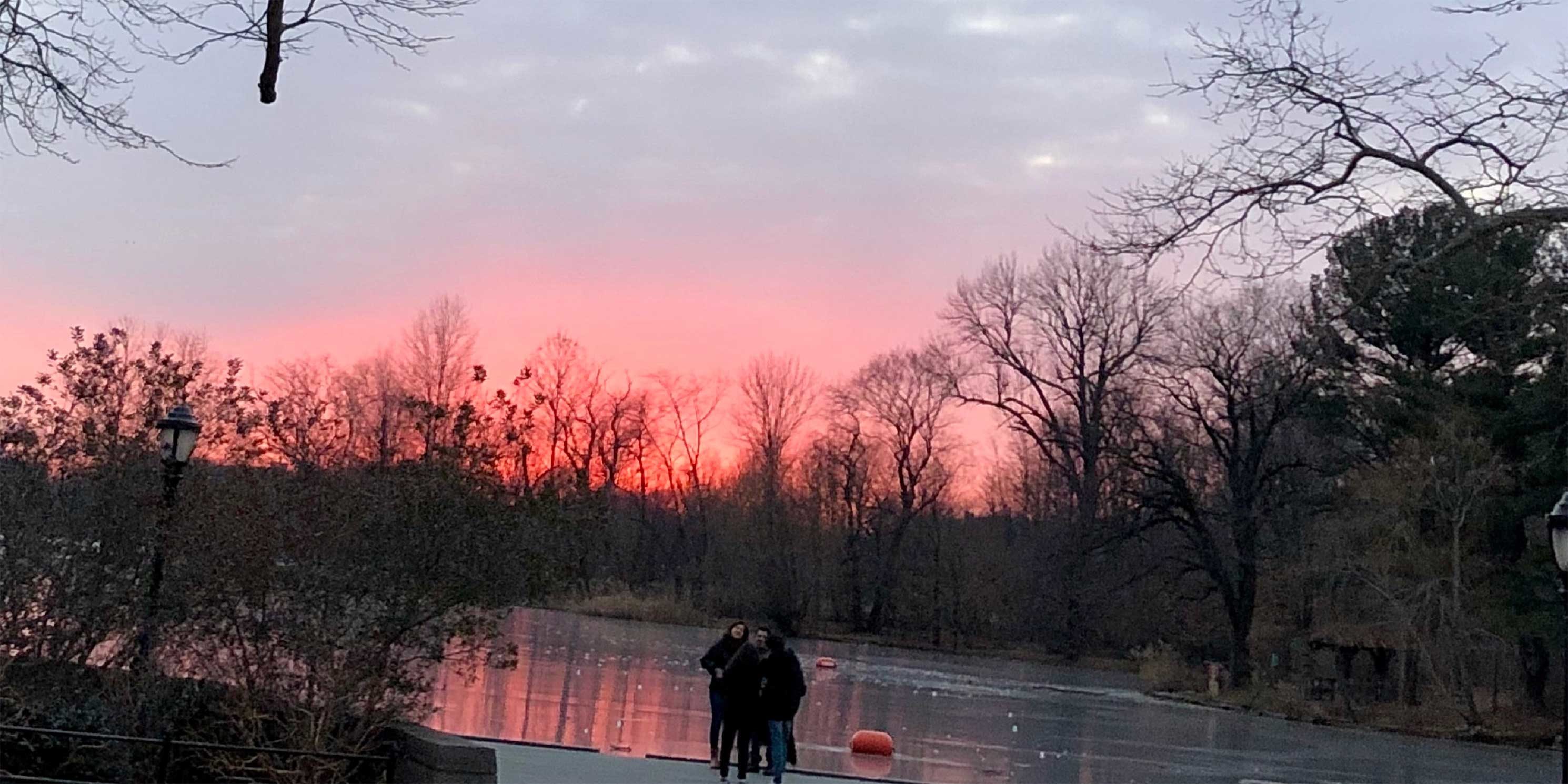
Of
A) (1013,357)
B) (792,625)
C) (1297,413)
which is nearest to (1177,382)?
(1297,413)

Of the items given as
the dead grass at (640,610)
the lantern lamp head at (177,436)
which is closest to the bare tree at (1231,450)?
the dead grass at (640,610)

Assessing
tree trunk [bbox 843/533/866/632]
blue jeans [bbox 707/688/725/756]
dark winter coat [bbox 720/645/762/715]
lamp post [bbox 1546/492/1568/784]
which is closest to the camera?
lamp post [bbox 1546/492/1568/784]

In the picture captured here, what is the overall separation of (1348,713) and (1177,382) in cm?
1587

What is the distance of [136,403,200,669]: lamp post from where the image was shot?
11961 millimetres

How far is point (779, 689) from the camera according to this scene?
1582 centimetres

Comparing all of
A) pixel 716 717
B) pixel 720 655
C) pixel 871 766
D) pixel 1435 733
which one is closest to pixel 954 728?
pixel 871 766

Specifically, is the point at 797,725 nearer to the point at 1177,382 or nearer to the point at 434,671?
the point at 434,671

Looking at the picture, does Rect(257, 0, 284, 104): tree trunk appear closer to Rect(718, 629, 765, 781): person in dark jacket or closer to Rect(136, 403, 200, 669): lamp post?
Rect(136, 403, 200, 669): lamp post

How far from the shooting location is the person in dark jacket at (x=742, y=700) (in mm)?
15922

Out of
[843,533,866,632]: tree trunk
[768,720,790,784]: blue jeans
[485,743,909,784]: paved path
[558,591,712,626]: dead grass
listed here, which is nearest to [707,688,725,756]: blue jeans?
[485,743,909,784]: paved path

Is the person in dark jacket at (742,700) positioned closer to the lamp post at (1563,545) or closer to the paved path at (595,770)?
the paved path at (595,770)

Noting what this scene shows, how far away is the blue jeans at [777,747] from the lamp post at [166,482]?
5.98 m

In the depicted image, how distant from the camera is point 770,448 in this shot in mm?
82375

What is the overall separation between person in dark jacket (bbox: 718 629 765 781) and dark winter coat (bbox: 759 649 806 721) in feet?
0.23
